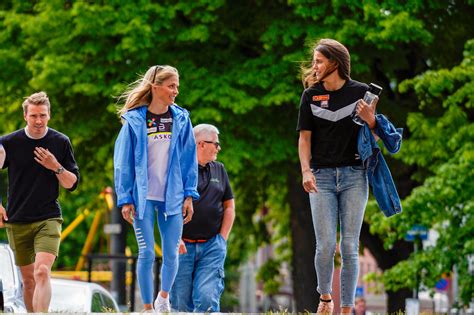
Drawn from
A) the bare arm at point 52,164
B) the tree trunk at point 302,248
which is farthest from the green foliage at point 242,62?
the bare arm at point 52,164

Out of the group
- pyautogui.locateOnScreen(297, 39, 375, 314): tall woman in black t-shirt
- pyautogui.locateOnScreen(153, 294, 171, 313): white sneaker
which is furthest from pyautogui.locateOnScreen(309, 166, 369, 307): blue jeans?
pyautogui.locateOnScreen(153, 294, 171, 313): white sneaker

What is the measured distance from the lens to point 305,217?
91.8 ft

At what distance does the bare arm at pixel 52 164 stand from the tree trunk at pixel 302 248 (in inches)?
674

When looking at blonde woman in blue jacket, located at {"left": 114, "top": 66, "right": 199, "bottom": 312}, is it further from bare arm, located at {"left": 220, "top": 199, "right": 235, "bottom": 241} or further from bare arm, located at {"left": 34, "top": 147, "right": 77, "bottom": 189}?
bare arm, located at {"left": 220, "top": 199, "right": 235, "bottom": 241}

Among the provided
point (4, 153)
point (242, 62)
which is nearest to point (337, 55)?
point (4, 153)

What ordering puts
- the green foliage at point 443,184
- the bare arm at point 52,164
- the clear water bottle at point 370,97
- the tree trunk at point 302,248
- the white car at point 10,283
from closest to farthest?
the clear water bottle at point 370,97
the bare arm at point 52,164
the white car at point 10,283
the green foliage at point 443,184
the tree trunk at point 302,248

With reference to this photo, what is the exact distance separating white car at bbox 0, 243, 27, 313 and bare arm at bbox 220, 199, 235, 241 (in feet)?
8.06

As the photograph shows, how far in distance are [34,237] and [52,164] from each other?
692 millimetres

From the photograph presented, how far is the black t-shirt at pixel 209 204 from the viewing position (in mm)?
11305

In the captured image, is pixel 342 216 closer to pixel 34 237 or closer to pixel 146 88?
pixel 146 88

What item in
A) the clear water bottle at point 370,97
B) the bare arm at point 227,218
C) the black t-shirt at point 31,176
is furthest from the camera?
the bare arm at point 227,218

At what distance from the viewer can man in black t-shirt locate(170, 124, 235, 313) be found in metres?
11.3

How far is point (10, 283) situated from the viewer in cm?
1362

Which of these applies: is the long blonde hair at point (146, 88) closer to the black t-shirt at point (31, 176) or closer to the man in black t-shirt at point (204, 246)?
the black t-shirt at point (31, 176)
